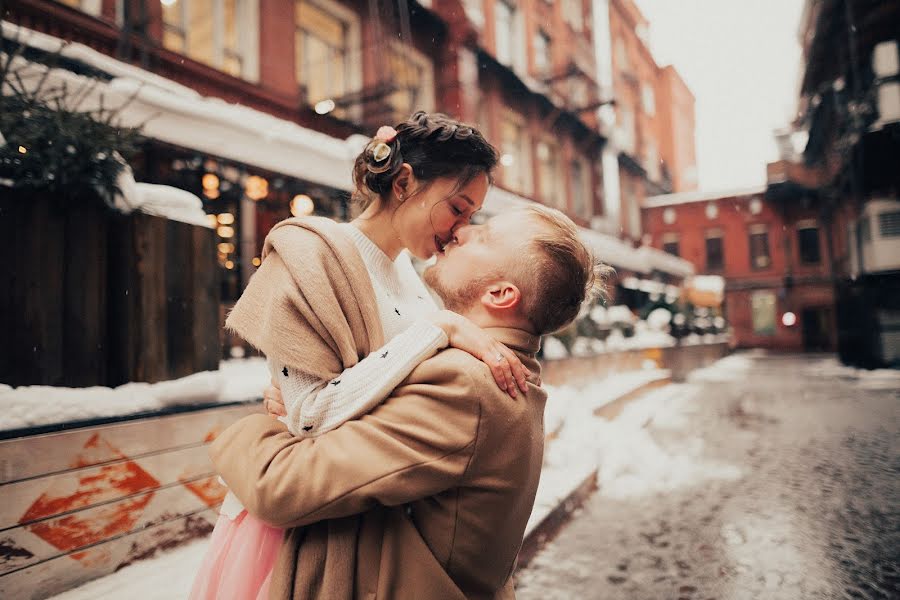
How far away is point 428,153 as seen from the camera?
54.6 inches

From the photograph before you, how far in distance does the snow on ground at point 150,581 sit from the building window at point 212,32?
6481mm

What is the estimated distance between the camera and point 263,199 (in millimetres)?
6965

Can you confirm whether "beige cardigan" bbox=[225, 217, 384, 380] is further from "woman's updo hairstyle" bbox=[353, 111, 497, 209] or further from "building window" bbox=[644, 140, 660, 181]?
"building window" bbox=[644, 140, 660, 181]

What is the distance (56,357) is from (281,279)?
6.56ft

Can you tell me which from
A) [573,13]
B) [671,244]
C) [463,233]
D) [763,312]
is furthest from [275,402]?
[671,244]

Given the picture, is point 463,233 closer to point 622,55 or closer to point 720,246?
point 622,55

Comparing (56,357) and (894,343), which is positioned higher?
(56,357)

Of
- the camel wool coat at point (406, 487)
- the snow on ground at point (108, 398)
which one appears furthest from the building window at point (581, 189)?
the camel wool coat at point (406, 487)

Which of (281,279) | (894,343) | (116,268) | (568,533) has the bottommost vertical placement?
(568,533)

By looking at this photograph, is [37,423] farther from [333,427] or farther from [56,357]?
[333,427]

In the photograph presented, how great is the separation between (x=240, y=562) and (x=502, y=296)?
815mm

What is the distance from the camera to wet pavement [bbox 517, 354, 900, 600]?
271 centimetres

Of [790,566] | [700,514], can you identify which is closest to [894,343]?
[700,514]

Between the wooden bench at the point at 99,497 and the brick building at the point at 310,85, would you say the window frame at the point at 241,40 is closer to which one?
the brick building at the point at 310,85
